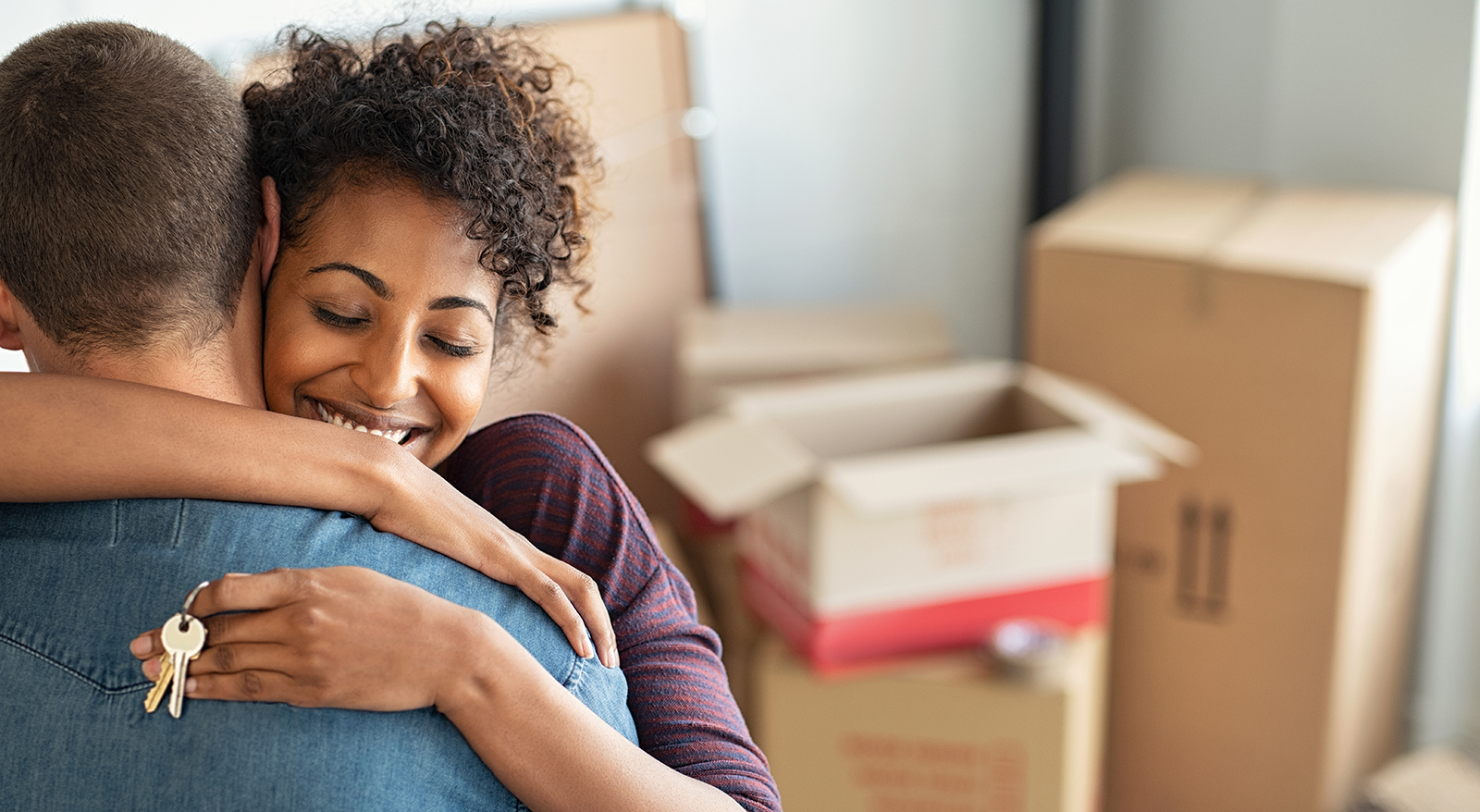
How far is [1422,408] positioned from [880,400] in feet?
3.24

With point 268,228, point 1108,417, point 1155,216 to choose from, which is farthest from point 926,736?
point 268,228

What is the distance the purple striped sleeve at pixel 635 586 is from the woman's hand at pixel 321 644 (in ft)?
0.61

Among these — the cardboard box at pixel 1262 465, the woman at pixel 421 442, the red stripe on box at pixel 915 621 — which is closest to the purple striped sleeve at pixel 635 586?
the woman at pixel 421 442

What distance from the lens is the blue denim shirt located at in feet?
1.86

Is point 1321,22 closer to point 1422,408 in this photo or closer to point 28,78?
point 1422,408

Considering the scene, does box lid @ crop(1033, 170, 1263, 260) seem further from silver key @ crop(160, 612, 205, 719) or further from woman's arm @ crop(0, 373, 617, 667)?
silver key @ crop(160, 612, 205, 719)

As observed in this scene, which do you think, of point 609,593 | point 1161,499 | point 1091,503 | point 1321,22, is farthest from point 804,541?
point 1321,22

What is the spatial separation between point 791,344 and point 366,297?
62.5 inches

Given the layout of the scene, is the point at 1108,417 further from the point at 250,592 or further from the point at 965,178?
the point at 250,592

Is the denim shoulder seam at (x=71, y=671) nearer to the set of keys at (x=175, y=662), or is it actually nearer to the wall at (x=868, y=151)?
the set of keys at (x=175, y=662)

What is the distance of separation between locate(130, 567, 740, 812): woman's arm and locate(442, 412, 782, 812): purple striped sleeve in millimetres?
85

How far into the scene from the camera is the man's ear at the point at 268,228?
2.48 ft

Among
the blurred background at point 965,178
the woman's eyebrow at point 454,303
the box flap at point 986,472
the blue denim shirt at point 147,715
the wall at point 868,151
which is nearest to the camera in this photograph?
the blue denim shirt at point 147,715

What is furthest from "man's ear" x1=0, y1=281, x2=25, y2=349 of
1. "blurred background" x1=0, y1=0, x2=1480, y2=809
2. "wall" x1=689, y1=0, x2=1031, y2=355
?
"wall" x1=689, y1=0, x2=1031, y2=355
